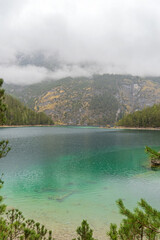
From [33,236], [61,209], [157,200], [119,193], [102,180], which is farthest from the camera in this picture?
[102,180]

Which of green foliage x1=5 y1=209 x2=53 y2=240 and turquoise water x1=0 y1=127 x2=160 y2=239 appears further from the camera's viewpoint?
turquoise water x1=0 y1=127 x2=160 y2=239

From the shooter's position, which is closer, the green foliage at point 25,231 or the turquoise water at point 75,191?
the green foliage at point 25,231

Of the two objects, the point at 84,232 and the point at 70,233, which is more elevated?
the point at 84,232

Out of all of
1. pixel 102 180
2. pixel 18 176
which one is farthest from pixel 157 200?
pixel 18 176

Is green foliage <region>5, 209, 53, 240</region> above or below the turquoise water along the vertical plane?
above

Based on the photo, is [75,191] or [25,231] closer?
[25,231]

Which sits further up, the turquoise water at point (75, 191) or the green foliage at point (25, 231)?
the green foliage at point (25, 231)

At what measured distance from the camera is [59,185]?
101 ft

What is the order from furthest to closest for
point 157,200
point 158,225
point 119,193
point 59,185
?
point 59,185 < point 119,193 < point 157,200 < point 158,225

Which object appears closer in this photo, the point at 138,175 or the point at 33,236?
the point at 33,236

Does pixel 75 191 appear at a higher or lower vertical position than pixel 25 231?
lower

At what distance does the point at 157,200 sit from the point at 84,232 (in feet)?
61.1

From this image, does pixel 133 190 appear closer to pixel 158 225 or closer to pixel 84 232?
pixel 84 232

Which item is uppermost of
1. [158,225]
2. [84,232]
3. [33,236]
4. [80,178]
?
[158,225]
